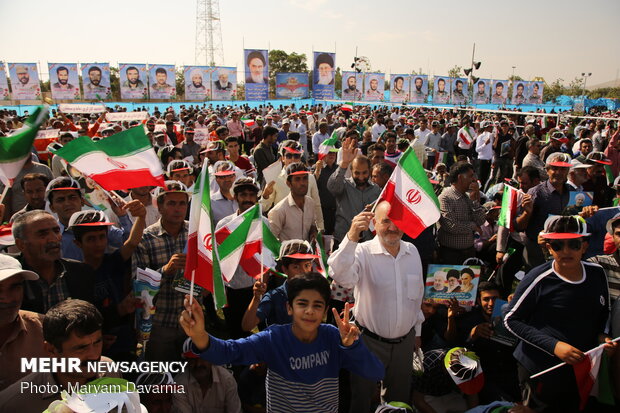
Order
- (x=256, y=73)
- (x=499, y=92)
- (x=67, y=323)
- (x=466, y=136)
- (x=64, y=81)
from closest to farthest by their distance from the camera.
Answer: (x=67, y=323) → (x=466, y=136) → (x=64, y=81) → (x=256, y=73) → (x=499, y=92)

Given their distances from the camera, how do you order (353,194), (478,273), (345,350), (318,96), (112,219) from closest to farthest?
(345,350)
(478,273)
(112,219)
(353,194)
(318,96)

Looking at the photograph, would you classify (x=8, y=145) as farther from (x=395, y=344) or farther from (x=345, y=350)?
(x=395, y=344)

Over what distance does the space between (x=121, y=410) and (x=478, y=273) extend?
3303 mm

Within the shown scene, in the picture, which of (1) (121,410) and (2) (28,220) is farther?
(2) (28,220)

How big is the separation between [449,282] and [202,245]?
2479mm

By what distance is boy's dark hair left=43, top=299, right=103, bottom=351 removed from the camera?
219 cm

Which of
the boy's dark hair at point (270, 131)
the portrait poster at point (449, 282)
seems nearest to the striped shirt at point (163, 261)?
the portrait poster at point (449, 282)

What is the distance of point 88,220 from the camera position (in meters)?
3.48

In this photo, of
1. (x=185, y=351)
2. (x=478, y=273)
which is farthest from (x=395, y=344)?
(x=185, y=351)

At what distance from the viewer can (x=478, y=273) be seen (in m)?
4.10

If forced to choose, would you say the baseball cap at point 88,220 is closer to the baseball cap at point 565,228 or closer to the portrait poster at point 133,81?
the baseball cap at point 565,228

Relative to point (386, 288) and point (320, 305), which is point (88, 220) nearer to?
point (320, 305)

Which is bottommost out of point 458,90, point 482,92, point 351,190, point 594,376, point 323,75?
point 594,376

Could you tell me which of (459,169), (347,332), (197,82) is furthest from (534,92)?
(347,332)
